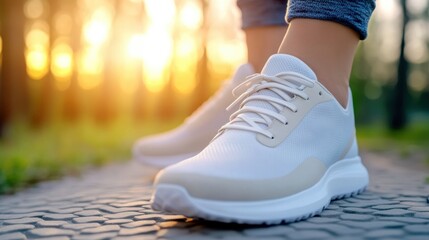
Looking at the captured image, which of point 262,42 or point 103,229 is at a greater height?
point 262,42

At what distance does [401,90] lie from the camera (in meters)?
13.6

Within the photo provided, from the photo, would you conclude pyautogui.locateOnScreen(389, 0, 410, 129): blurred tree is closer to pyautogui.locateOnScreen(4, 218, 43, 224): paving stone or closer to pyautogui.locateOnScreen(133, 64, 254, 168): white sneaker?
pyautogui.locateOnScreen(133, 64, 254, 168): white sneaker

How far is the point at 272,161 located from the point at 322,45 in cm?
36

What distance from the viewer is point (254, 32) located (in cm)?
196

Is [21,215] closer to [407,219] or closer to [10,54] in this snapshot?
[407,219]

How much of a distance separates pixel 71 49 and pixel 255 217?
54.0 ft

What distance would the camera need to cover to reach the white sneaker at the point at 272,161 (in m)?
1.10

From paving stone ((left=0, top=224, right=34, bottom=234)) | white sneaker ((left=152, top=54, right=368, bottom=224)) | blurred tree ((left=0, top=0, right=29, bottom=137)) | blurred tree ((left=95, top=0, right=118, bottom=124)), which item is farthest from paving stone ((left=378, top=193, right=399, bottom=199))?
blurred tree ((left=95, top=0, right=118, bottom=124))

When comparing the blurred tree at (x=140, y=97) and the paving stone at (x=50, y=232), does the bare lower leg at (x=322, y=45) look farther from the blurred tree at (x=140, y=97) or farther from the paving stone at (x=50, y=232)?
the blurred tree at (x=140, y=97)

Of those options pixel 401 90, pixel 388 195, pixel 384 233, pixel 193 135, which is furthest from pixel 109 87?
pixel 384 233

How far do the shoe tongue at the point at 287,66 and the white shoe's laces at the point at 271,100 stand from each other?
0.05 ft

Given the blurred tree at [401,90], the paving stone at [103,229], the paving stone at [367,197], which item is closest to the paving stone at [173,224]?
the paving stone at [103,229]

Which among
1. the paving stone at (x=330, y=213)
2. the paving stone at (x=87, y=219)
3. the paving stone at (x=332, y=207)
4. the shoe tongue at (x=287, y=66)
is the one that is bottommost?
A: the paving stone at (x=330, y=213)

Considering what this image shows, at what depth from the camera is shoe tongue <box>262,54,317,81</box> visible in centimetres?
134
